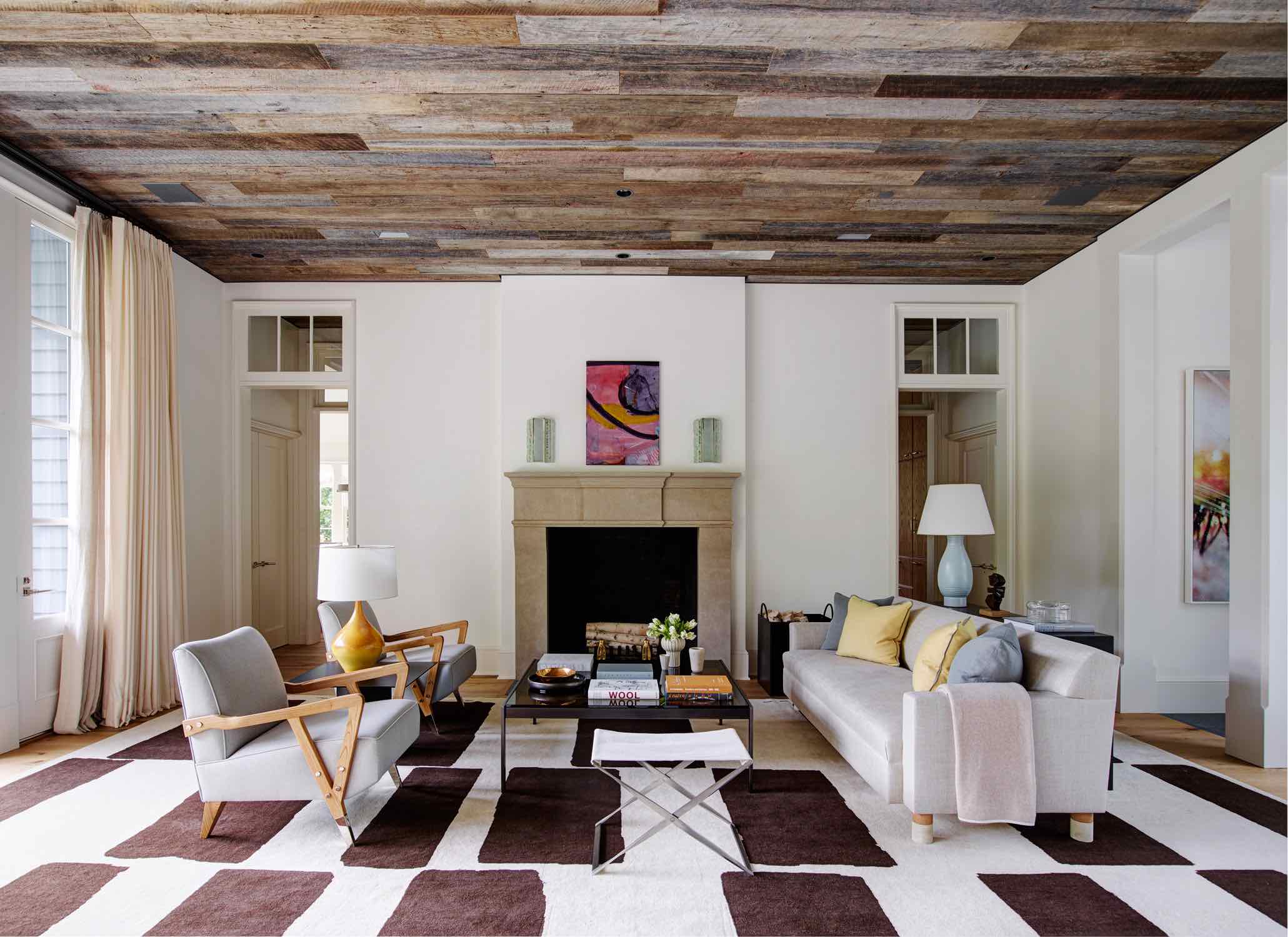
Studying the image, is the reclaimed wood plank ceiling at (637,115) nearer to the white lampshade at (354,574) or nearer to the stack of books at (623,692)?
the white lampshade at (354,574)

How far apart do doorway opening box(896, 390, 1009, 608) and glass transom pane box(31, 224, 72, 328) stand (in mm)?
5877

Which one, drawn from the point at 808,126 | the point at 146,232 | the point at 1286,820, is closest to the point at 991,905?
the point at 1286,820

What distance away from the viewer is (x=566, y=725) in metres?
4.48

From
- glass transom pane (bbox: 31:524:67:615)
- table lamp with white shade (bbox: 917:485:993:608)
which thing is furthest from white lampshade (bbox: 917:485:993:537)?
glass transom pane (bbox: 31:524:67:615)

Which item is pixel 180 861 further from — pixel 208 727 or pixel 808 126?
pixel 808 126

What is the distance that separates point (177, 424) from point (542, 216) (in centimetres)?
273

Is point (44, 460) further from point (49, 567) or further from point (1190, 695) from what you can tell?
point (1190, 695)

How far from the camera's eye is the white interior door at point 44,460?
4102 mm

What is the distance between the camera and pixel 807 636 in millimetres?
4789

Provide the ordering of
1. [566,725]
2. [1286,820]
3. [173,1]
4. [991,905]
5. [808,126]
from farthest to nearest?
[566,725] < [808,126] < [1286,820] < [173,1] < [991,905]

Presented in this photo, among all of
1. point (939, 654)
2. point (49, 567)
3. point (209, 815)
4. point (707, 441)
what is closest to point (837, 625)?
point (939, 654)

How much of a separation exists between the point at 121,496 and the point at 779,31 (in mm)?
4259

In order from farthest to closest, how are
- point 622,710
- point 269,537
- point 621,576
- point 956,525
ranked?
point 269,537 → point 621,576 → point 956,525 → point 622,710

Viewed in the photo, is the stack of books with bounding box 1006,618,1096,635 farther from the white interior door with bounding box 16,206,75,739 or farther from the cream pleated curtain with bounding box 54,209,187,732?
the white interior door with bounding box 16,206,75,739
